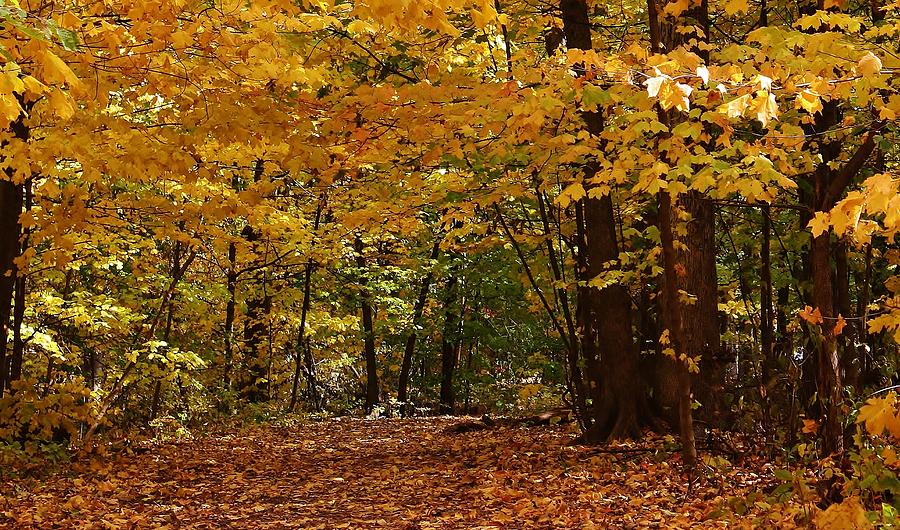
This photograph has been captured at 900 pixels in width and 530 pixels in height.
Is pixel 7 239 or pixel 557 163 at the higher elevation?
pixel 557 163

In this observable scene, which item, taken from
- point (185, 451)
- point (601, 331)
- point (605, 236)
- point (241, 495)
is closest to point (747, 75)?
point (605, 236)

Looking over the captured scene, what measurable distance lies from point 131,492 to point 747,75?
6.49 meters

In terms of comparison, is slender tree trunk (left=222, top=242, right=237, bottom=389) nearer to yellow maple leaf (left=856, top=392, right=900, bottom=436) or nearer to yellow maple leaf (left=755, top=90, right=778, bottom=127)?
yellow maple leaf (left=755, top=90, right=778, bottom=127)

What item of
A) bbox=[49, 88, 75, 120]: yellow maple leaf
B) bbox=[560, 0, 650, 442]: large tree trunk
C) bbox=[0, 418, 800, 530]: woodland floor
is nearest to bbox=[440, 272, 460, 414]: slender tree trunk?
bbox=[0, 418, 800, 530]: woodland floor

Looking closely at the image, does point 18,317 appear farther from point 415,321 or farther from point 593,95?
point 415,321

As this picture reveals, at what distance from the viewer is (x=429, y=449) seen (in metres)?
10.4

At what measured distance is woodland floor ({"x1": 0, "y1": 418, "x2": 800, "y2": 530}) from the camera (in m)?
5.91

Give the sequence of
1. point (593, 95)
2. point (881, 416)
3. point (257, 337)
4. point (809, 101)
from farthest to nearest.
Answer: point (257, 337) < point (593, 95) < point (809, 101) < point (881, 416)

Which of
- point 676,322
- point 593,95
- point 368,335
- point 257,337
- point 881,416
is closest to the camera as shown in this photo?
point 881,416

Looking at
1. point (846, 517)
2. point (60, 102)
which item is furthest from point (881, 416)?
point (60, 102)

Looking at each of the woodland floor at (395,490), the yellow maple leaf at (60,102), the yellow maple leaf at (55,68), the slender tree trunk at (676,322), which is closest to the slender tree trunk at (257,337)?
the woodland floor at (395,490)

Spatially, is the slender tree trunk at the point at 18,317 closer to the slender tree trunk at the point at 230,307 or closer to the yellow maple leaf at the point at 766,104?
the slender tree trunk at the point at 230,307

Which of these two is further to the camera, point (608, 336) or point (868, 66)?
point (608, 336)

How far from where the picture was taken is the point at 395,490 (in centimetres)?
747
